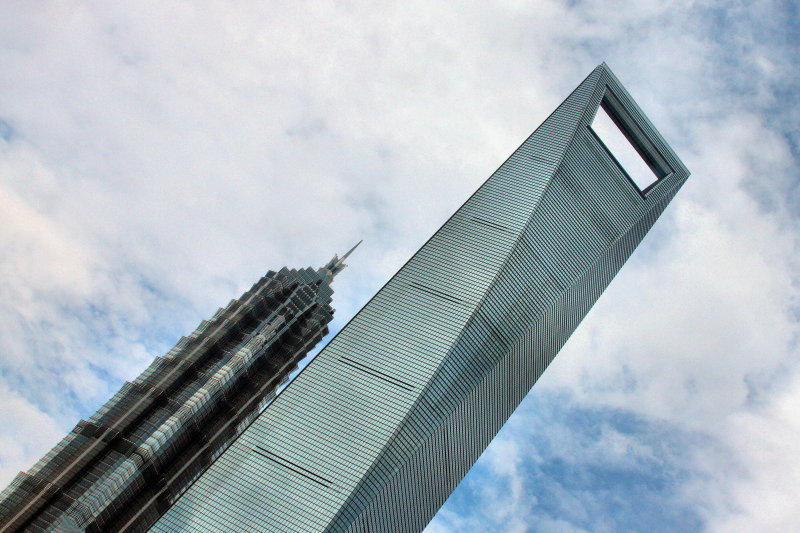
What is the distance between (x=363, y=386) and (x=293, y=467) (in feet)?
61.3

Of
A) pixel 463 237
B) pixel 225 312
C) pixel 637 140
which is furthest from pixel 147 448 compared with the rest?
pixel 637 140

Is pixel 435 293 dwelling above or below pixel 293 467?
above

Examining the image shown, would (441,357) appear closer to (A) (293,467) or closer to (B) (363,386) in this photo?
(B) (363,386)

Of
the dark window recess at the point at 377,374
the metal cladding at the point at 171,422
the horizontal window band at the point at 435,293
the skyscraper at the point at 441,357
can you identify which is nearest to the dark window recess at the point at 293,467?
the skyscraper at the point at 441,357

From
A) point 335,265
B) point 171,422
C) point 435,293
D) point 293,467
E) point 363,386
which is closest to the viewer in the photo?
point 293,467

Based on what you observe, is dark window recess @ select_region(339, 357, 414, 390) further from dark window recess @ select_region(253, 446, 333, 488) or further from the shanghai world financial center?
dark window recess @ select_region(253, 446, 333, 488)

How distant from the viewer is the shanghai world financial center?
101 metres

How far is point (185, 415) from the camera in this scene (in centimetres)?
10938

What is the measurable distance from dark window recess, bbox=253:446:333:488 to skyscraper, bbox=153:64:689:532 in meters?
0.28

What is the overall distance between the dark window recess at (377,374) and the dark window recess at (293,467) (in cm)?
2079

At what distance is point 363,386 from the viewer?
385 ft

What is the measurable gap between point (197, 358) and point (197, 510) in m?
27.8

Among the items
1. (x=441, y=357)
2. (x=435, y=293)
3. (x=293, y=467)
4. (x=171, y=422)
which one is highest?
(x=435, y=293)

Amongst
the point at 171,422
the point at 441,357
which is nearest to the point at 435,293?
the point at 441,357
